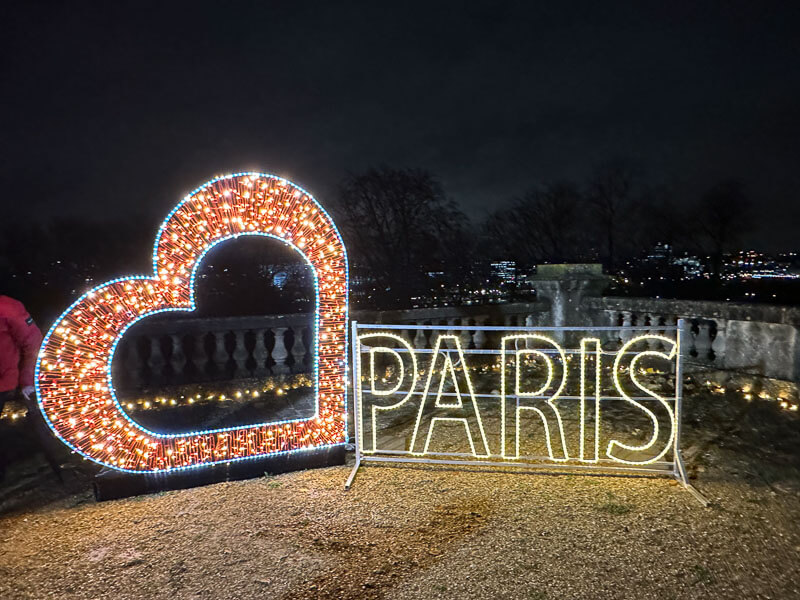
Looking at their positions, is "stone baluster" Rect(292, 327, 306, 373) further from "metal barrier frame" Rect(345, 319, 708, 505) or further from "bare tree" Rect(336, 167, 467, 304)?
"bare tree" Rect(336, 167, 467, 304)

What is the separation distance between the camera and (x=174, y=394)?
709 centimetres

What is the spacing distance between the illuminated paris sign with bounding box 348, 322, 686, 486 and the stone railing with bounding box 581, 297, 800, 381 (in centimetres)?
46

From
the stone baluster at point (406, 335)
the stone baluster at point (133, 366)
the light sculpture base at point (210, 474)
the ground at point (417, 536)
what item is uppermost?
the stone baluster at point (406, 335)

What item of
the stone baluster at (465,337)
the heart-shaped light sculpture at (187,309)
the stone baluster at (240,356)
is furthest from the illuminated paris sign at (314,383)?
the stone baluster at (465,337)

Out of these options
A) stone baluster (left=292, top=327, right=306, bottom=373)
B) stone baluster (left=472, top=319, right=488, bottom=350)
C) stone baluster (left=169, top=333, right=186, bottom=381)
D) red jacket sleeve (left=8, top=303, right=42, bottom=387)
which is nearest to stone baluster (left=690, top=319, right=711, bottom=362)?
stone baluster (left=472, top=319, right=488, bottom=350)

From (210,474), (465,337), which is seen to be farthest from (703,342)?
(210,474)

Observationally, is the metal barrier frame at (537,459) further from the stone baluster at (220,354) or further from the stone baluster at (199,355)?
the stone baluster at (199,355)

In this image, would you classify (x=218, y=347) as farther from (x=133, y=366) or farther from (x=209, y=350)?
(x=133, y=366)

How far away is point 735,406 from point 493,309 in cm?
415

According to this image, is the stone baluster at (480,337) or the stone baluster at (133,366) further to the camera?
the stone baluster at (480,337)

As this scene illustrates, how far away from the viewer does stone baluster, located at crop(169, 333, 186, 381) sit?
24.7 ft

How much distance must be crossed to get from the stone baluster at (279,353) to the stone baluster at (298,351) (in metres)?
0.16

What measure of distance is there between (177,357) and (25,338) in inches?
123

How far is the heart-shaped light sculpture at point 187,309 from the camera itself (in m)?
3.86
